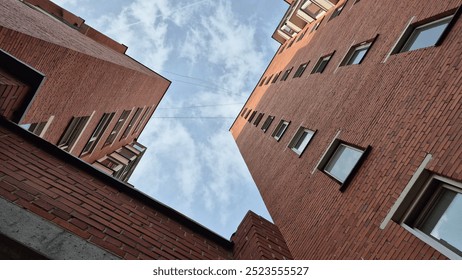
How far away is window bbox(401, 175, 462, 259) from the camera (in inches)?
167

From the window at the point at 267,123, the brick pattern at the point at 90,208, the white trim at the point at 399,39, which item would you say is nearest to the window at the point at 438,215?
the brick pattern at the point at 90,208

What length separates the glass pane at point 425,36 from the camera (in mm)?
6840

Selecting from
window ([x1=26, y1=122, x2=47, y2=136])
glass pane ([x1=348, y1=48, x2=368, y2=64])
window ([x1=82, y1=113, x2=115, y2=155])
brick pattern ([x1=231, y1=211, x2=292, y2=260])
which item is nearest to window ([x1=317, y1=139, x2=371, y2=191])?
brick pattern ([x1=231, y1=211, x2=292, y2=260])

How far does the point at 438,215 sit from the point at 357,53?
730 cm

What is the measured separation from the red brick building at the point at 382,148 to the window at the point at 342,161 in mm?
29

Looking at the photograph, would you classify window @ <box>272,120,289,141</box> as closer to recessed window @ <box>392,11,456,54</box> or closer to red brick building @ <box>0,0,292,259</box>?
recessed window @ <box>392,11,456,54</box>

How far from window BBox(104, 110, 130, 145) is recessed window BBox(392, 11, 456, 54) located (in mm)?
15635

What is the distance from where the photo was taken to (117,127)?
21.0 meters

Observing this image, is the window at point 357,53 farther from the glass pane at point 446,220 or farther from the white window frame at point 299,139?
the glass pane at point 446,220

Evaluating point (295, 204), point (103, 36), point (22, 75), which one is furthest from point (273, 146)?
point (103, 36)

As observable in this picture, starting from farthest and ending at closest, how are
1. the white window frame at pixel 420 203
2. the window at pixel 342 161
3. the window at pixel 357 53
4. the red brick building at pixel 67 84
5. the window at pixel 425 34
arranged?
the window at pixel 357 53, the window at pixel 342 161, the window at pixel 425 34, the red brick building at pixel 67 84, the white window frame at pixel 420 203

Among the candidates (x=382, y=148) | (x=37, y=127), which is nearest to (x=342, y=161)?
(x=382, y=148)

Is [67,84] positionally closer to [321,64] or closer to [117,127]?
[321,64]

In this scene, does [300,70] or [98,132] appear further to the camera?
[300,70]
